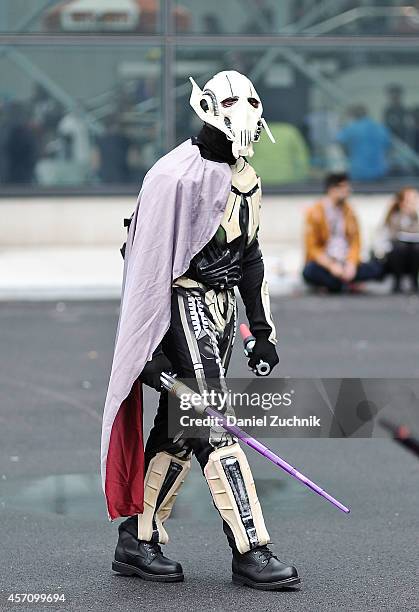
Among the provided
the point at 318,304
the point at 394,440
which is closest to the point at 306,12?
the point at 318,304

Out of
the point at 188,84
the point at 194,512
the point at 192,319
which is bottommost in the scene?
the point at 194,512

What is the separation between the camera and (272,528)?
625 centimetres

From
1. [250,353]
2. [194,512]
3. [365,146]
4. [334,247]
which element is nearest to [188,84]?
[365,146]

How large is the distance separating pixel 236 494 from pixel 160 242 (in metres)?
0.94

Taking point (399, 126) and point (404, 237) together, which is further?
point (399, 126)

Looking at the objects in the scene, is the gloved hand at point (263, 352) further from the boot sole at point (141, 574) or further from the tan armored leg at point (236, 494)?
the boot sole at point (141, 574)

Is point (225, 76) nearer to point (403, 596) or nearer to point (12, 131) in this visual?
point (403, 596)

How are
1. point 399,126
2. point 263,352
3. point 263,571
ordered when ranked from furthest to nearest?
point 399,126, point 263,352, point 263,571

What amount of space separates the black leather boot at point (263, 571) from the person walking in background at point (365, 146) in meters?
14.4

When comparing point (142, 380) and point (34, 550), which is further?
point (34, 550)

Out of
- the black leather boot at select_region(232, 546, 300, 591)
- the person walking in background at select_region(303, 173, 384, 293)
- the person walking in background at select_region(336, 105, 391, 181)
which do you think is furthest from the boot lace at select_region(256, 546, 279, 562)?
the person walking in background at select_region(336, 105, 391, 181)

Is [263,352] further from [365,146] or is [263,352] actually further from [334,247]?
[365,146]

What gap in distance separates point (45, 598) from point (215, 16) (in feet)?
47.9

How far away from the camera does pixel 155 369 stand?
5184 millimetres
